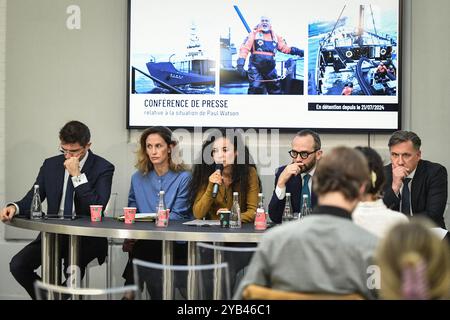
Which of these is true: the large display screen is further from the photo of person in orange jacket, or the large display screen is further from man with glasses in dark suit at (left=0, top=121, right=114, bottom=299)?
man with glasses in dark suit at (left=0, top=121, right=114, bottom=299)

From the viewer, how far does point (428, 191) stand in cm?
432

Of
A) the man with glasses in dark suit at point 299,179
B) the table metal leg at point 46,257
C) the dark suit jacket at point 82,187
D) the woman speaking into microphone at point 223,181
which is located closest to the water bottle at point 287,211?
the man with glasses in dark suit at point 299,179

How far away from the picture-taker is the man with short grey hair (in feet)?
13.8

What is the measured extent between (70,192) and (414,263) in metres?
3.32

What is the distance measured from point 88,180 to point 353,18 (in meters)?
2.38

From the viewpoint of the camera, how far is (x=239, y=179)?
14.0 ft

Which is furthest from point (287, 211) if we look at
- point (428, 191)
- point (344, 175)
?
point (344, 175)

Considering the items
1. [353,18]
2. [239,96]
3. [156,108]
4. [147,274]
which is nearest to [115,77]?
[156,108]

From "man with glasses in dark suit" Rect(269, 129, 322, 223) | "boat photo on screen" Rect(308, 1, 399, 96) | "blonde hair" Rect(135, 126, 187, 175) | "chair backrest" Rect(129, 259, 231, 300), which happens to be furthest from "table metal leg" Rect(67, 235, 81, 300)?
"boat photo on screen" Rect(308, 1, 399, 96)

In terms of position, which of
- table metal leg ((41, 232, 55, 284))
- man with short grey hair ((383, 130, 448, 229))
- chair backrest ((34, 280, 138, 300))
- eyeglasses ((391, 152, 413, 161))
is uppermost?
eyeglasses ((391, 152, 413, 161))

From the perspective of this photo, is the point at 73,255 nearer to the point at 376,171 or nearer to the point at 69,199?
the point at 69,199

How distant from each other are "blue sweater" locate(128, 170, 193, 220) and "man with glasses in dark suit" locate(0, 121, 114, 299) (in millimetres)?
192
